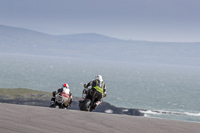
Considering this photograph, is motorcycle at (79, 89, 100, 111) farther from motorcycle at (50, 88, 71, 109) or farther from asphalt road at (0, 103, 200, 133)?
asphalt road at (0, 103, 200, 133)

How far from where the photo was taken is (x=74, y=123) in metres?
4.11

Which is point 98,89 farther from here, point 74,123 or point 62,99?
point 74,123

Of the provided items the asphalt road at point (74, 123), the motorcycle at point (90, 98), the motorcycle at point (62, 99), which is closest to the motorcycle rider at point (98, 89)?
the motorcycle at point (90, 98)

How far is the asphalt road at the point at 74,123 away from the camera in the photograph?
12.1 feet

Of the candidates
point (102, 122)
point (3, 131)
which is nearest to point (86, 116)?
point (102, 122)

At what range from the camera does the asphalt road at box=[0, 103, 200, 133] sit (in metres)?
3.70

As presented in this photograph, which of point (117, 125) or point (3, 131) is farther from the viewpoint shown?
point (117, 125)

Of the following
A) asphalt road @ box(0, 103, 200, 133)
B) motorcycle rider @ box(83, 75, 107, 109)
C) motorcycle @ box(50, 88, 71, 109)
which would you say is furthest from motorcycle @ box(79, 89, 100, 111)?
asphalt road @ box(0, 103, 200, 133)

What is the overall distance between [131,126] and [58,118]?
1040mm

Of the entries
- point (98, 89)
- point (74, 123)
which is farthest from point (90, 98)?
point (74, 123)

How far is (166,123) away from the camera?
459cm

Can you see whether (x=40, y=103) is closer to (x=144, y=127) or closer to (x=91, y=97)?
(x=91, y=97)

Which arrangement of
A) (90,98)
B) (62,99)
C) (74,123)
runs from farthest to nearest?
(90,98)
(62,99)
(74,123)

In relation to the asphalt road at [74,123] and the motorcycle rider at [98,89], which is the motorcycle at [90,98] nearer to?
the motorcycle rider at [98,89]
